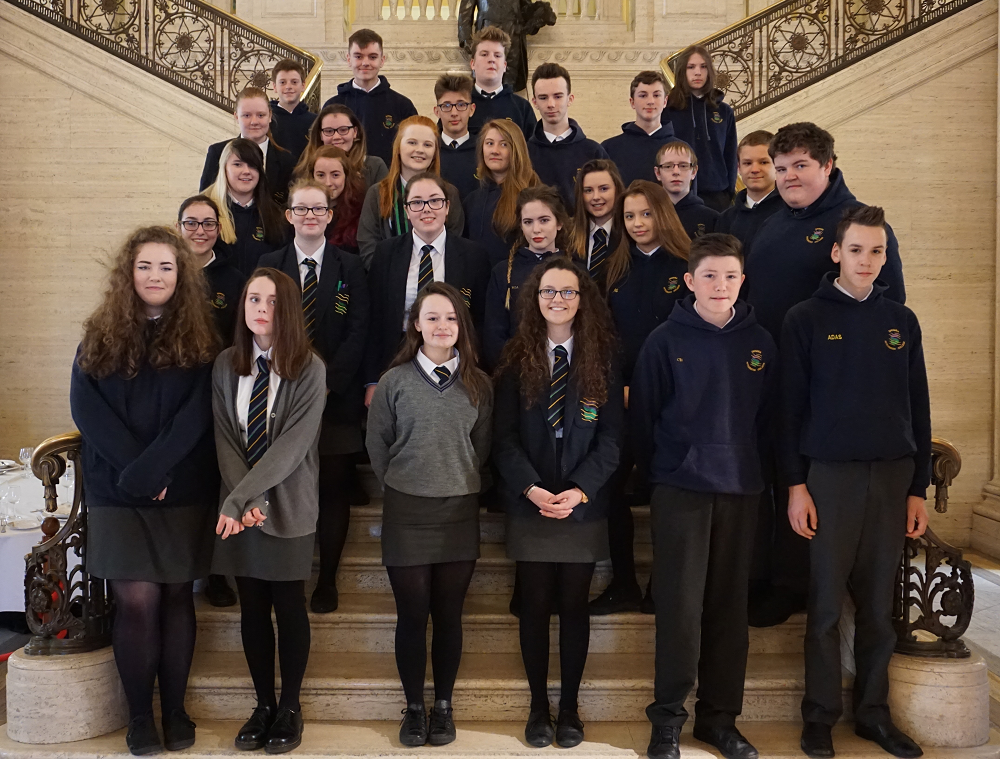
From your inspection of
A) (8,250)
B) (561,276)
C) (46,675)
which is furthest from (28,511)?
(8,250)

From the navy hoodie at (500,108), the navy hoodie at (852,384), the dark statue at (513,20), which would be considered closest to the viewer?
the navy hoodie at (852,384)

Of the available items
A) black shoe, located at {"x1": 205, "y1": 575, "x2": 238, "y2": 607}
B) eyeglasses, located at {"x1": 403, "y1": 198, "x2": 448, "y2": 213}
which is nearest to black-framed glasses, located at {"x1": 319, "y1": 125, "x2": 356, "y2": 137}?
eyeglasses, located at {"x1": 403, "y1": 198, "x2": 448, "y2": 213}

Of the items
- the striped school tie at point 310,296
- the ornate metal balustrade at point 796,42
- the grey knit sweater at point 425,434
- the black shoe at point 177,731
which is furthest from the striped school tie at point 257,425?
the ornate metal balustrade at point 796,42

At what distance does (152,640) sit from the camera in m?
3.24

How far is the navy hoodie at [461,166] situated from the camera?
5.07 metres

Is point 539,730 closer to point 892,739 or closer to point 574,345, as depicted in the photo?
point 892,739

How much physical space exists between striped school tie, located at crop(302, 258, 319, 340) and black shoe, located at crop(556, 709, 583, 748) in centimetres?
190

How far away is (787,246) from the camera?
371 cm

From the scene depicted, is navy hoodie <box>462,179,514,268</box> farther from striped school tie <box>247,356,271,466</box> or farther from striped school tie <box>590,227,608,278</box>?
striped school tie <box>247,356,271,466</box>

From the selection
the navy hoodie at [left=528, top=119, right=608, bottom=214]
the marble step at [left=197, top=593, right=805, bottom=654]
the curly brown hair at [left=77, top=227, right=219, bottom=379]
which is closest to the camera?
the curly brown hair at [left=77, top=227, right=219, bottom=379]

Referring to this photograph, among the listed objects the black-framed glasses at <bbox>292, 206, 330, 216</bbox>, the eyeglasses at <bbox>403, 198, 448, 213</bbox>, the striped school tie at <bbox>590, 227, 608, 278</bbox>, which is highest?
the eyeglasses at <bbox>403, 198, 448, 213</bbox>

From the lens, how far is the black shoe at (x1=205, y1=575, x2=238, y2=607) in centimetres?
387

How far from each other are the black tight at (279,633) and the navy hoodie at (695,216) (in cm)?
259

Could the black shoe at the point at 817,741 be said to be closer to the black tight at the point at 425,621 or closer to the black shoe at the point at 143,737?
the black tight at the point at 425,621
